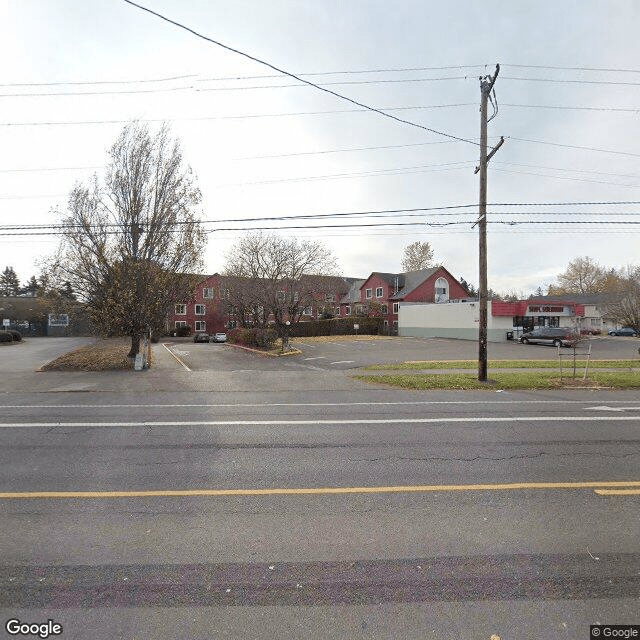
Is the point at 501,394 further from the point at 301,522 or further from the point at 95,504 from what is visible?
the point at 95,504

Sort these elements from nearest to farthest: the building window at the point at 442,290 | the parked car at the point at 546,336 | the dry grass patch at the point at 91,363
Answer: the dry grass patch at the point at 91,363 → the parked car at the point at 546,336 → the building window at the point at 442,290

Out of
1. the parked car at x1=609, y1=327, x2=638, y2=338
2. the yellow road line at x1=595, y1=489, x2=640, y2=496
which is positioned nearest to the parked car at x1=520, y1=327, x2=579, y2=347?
the parked car at x1=609, y1=327, x2=638, y2=338

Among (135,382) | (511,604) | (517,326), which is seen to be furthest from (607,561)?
(517,326)

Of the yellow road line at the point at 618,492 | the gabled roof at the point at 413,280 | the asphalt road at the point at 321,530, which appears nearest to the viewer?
the asphalt road at the point at 321,530

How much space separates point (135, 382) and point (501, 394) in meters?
12.6

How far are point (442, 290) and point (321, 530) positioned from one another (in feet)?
189

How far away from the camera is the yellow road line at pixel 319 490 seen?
485cm

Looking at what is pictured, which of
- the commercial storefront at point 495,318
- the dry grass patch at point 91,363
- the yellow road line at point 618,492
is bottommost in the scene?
the dry grass patch at point 91,363

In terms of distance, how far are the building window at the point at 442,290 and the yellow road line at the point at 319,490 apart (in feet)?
179


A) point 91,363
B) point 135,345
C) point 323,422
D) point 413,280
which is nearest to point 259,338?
point 135,345

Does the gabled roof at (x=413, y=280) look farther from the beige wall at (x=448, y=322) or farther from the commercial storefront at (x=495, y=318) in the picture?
the commercial storefront at (x=495, y=318)

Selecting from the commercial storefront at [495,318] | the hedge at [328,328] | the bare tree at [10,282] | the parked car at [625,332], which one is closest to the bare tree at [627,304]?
the parked car at [625,332]

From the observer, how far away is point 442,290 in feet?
193

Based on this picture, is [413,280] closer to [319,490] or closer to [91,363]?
[91,363]
